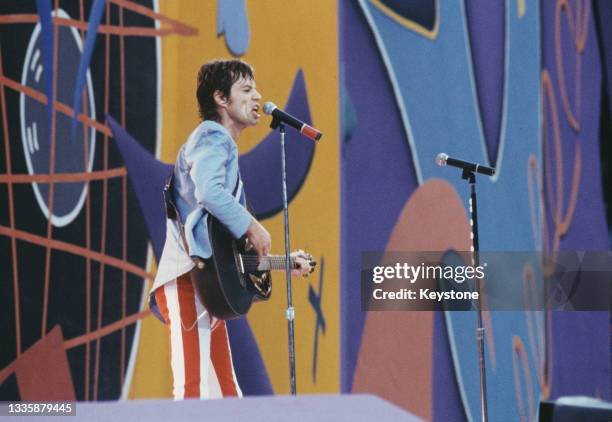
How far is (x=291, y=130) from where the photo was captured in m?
3.65

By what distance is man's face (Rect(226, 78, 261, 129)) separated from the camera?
2.84 meters

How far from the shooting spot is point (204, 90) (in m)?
2.87

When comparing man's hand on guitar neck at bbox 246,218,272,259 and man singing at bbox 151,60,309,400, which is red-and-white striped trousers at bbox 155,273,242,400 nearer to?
man singing at bbox 151,60,309,400

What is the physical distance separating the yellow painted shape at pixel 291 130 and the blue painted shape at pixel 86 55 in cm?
28

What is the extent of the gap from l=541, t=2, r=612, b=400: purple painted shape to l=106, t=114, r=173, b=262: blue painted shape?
2819 millimetres

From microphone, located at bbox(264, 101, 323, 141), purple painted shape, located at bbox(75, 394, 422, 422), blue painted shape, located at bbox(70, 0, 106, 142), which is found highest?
blue painted shape, located at bbox(70, 0, 106, 142)

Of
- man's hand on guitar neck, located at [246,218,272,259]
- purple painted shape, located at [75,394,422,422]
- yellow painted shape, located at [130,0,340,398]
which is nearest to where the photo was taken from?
purple painted shape, located at [75,394,422,422]

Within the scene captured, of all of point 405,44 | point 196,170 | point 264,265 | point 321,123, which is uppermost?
point 405,44

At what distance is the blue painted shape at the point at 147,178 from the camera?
10.7ft

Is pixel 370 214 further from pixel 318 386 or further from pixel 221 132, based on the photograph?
pixel 221 132

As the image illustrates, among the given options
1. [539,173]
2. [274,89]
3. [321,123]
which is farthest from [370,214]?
[539,173]

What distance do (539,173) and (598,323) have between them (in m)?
1.37

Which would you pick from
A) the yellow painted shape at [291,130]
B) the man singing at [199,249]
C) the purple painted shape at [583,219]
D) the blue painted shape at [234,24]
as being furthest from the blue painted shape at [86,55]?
the purple painted shape at [583,219]

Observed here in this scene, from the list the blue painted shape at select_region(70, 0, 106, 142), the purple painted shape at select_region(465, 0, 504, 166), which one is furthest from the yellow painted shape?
the purple painted shape at select_region(465, 0, 504, 166)
